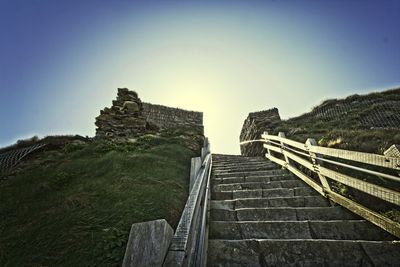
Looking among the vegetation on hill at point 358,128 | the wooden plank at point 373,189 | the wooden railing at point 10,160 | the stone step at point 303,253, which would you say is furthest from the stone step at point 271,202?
the wooden railing at point 10,160

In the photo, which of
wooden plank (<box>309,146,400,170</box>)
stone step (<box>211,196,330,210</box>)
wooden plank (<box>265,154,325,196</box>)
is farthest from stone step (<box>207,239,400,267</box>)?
wooden plank (<box>265,154,325,196</box>)

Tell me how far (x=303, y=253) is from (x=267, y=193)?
1966 millimetres

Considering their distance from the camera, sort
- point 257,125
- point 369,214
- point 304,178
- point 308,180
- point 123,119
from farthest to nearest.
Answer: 1. point 257,125
2. point 123,119
3. point 304,178
4. point 308,180
5. point 369,214

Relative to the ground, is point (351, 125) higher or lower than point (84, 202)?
higher

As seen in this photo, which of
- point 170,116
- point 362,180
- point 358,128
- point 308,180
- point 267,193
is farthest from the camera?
point 170,116

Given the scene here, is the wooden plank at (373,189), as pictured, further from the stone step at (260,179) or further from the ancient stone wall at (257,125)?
the ancient stone wall at (257,125)

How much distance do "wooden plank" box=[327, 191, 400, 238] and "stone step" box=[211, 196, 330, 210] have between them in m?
0.31

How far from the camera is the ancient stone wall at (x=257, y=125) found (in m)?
11.9

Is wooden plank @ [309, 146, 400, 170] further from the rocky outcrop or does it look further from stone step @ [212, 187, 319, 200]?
the rocky outcrop

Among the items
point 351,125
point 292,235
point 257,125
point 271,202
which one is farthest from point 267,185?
point 257,125

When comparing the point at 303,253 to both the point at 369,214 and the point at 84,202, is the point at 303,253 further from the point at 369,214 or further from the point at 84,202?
the point at 84,202

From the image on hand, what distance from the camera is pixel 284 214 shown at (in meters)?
3.45

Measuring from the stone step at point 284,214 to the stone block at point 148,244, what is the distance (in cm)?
223

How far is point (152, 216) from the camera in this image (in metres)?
3.40
